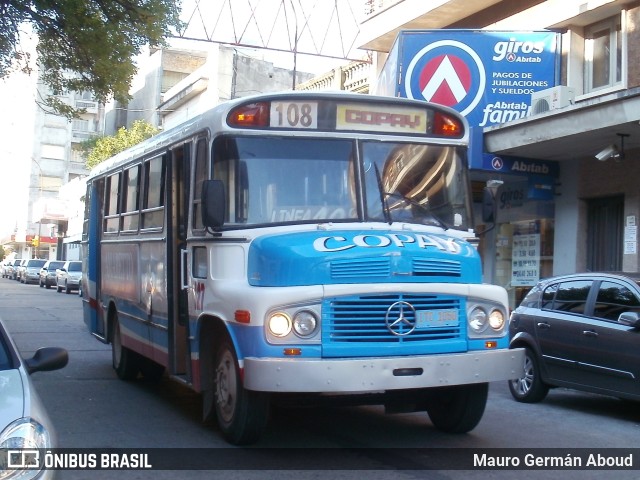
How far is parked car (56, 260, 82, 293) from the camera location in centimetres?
4222

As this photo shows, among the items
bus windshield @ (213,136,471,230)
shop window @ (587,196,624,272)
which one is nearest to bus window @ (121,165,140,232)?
bus windshield @ (213,136,471,230)

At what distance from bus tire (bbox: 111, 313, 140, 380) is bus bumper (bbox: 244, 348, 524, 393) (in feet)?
16.5

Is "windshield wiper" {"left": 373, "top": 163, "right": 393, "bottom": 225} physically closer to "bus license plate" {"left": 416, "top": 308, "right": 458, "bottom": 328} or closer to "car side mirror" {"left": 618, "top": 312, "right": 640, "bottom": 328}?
"bus license plate" {"left": 416, "top": 308, "right": 458, "bottom": 328}

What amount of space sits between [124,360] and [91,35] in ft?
21.9

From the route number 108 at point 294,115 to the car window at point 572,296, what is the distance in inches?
170

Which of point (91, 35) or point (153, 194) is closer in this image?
point (153, 194)

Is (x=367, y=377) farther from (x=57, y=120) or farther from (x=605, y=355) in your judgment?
(x=57, y=120)

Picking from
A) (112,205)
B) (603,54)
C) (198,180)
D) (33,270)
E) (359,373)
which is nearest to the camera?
(359,373)

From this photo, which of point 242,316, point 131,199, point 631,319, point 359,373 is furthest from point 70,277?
point 359,373

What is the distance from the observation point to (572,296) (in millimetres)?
10492

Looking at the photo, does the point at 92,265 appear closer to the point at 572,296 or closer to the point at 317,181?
the point at 317,181

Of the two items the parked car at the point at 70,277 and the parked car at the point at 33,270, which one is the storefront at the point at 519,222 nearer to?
the parked car at the point at 70,277

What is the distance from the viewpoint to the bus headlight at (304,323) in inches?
268

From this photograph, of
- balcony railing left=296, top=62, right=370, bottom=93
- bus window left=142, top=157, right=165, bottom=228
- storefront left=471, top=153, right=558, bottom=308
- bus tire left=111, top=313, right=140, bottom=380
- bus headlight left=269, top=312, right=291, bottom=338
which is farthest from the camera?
balcony railing left=296, top=62, right=370, bottom=93
